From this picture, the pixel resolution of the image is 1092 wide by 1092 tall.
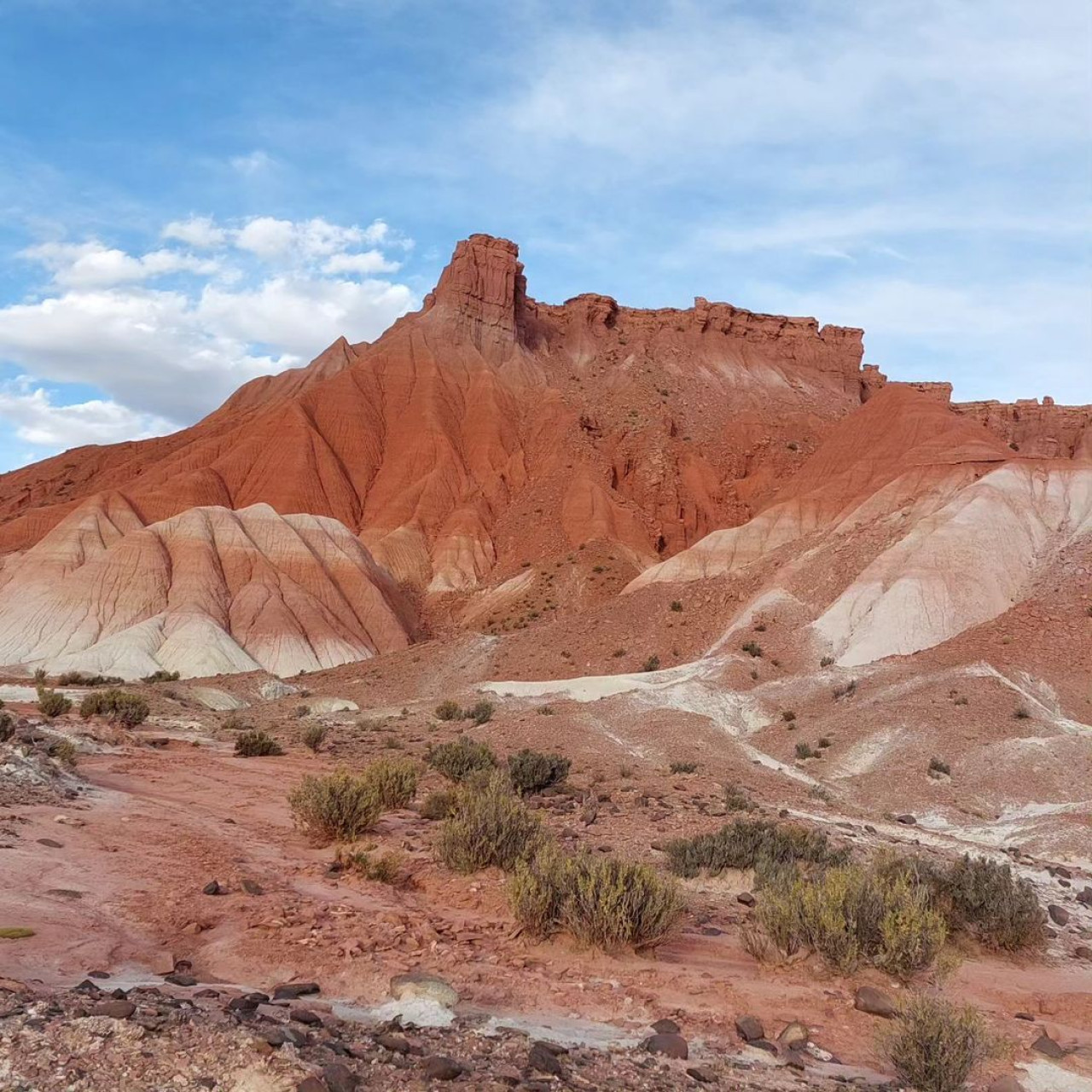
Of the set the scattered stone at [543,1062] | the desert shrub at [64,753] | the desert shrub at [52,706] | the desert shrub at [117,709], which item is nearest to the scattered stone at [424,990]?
the scattered stone at [543,1062]

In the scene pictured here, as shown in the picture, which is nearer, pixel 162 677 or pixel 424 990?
pixel 424 990

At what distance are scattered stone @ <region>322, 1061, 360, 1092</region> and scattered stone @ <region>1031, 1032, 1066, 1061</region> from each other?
4.78 meters

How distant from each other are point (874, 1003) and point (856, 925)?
2.77 feet

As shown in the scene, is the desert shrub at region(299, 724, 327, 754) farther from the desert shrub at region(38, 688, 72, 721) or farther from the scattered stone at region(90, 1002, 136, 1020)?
the scattered stone at region(90, 1002, 136, 1020)

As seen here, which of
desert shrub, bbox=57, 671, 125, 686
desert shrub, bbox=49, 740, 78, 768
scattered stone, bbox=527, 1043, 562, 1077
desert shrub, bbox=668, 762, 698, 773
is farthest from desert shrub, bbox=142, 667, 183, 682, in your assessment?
scattered stone, bbox=527, 1043, 562, 1077

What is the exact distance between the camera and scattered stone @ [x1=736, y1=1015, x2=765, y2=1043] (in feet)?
20.7

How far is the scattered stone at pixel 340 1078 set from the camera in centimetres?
443

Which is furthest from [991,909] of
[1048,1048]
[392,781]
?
[392,781]

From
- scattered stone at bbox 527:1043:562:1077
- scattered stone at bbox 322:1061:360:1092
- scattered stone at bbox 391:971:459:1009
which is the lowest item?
scattered stone at bbox 391:971:459:1009

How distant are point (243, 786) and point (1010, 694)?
19246 millimetres

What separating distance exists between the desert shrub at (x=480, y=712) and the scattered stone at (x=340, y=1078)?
20659mm

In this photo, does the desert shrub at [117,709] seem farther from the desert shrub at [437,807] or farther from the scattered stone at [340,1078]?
the scattered stone at [340,1078]

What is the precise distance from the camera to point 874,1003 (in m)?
6.88

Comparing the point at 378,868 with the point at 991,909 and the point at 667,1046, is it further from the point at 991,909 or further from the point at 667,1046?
the point at 991,909
